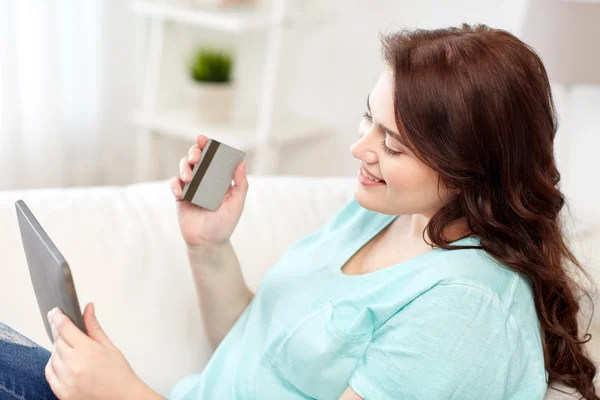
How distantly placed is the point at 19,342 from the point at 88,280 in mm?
245

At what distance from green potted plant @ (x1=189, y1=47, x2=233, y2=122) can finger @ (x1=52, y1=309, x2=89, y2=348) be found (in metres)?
1.55

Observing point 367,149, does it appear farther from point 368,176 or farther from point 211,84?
point 211,84

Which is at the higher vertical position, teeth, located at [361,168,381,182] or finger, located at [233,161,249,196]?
teeth, located at [361,168,381,182]

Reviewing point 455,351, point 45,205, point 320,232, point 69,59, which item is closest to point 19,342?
point 45,205

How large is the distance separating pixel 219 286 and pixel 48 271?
422 millimetres

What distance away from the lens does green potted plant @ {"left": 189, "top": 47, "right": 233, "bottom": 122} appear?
7.83ft

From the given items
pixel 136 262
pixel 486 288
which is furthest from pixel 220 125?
pixel 486 288

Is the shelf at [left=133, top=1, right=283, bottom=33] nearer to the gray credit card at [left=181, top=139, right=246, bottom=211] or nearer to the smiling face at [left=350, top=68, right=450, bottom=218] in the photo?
the gray credit card at [left=181, top=139, right=246, bottom=211]

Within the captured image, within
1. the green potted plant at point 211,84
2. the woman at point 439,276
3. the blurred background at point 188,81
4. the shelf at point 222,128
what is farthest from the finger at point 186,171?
the green potted plant at point 211,84

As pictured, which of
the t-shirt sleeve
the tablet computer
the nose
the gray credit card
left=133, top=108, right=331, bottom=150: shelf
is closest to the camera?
Result: the tablet computer

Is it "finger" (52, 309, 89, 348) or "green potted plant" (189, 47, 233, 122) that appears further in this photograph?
"green potted plant" (189, 47, 233, 122)

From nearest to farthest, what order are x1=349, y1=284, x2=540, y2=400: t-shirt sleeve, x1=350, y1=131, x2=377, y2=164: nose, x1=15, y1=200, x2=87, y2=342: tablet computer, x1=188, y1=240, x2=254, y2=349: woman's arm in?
1. x1=15, y1=200, x2=87, y2=342: tablet computer
2. x1=349, y1=284, x2=540, y2=400: t-shirt sleeve
3. x1=350, y1=131, x2=377, y2=164: nose
4. x1=188, y1=240, x2=254, y2=349: woman's arm

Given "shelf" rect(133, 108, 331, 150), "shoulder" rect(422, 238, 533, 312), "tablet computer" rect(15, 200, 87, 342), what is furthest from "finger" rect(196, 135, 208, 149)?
"shelf" rect(133, 108, 331, 150)

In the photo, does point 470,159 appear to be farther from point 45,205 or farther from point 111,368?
point 45,205
